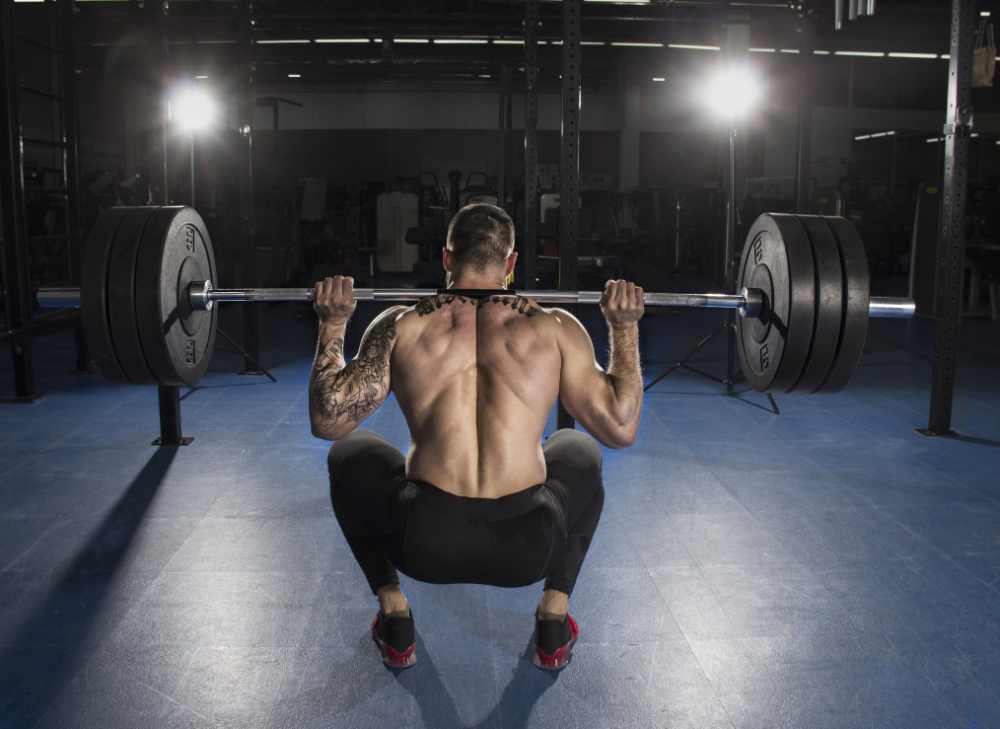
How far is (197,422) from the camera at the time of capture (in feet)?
12.8

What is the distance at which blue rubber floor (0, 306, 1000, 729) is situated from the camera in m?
1.70

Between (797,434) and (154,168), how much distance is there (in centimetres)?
294

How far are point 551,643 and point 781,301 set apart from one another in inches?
35.9

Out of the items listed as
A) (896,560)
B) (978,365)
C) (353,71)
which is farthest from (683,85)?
(896,560)

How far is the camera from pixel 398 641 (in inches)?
71.8

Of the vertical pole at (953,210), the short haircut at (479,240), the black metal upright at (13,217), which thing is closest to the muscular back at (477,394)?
the short haircut at (479,240)

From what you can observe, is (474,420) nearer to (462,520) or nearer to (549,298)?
(462,520)

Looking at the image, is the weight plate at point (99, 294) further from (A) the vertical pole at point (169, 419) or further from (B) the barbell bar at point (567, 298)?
(A) the vertical pole at point (169, 419)

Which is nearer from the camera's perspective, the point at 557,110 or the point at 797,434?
the point at 797,434

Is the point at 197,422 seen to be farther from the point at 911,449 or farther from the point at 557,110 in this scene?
the point at 557,110

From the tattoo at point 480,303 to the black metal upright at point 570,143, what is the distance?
139 cm

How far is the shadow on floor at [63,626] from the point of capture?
1.71 meters

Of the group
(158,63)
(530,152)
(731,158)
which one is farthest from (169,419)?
(731,158)

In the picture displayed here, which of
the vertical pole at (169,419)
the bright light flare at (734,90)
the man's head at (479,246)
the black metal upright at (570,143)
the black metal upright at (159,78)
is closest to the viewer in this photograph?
the man's head at (479,246)
